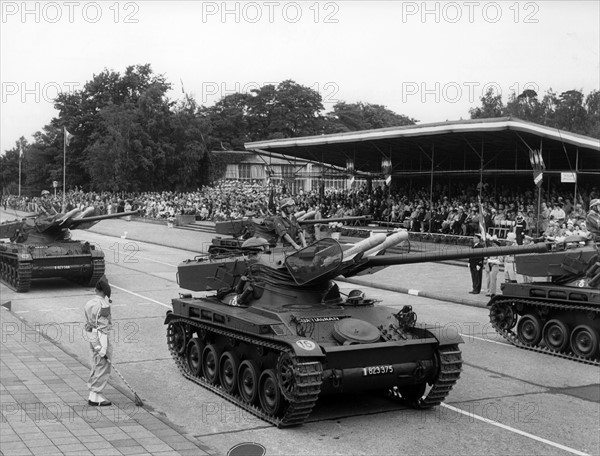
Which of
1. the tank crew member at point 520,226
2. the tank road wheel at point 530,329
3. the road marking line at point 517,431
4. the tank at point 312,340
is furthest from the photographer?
the tank crew member at point 520,226

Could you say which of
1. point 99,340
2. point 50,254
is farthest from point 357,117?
point 99,340

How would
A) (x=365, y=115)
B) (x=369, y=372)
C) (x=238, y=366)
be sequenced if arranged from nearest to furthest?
(x=369, y=372) < (x=238, y=366) < (x=365, y=115)

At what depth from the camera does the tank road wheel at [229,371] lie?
10.7 metres

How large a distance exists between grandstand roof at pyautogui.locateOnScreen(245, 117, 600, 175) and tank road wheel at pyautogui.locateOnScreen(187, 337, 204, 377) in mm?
18353

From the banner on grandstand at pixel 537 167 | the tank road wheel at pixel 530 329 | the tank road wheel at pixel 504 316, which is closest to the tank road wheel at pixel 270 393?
the tank road wheel at pixel 530 329

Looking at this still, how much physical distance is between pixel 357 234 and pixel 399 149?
5.47m

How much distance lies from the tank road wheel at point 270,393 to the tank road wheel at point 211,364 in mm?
1424

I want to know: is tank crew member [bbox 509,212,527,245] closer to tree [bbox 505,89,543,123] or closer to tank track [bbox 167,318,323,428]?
tank track [bbox 167,318,323,428]

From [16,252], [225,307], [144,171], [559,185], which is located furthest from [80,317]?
[144,171]

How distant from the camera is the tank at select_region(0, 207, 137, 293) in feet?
69.6

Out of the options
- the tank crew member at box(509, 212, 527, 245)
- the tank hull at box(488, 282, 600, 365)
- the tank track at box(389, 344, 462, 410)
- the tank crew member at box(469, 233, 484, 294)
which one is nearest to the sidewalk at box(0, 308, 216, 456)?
the tank track at box(389, 344, 462, 410)

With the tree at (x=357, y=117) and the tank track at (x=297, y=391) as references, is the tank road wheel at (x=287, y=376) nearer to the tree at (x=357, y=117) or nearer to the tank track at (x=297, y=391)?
the tank track at (x=297, y=391)

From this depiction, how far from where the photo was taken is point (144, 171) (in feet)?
227

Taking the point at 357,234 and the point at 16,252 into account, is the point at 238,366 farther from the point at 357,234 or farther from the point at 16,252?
the point at 357,234
